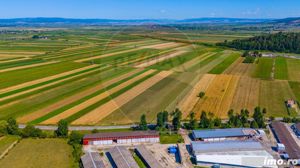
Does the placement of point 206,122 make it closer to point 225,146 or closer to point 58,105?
point 225,146

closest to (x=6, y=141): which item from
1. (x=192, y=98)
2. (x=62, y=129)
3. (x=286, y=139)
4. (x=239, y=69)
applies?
(x=62, y=129)

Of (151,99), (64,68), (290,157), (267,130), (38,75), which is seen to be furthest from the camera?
(64,68)

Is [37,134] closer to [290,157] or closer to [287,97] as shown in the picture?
[290,157]

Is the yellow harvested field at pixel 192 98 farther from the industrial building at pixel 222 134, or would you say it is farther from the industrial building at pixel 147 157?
the industrial building at pixel 147 157

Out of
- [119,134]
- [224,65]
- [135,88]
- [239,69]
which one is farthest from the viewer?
[224,65]

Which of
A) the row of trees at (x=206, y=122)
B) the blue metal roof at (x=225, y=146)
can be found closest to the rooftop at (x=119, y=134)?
the row of trees at (x=206, y=122)

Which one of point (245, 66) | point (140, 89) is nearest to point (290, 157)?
point (140, 89)
